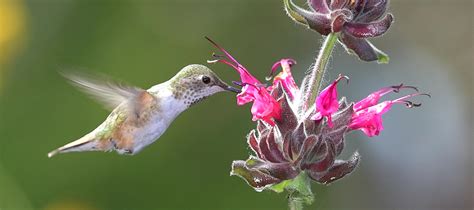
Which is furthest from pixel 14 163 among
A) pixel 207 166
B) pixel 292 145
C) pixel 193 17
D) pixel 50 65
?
pixel 292 145

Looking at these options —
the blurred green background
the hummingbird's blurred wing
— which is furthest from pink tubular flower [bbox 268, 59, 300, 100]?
the blurred green background

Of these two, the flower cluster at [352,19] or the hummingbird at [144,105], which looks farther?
the hummingbird at [144,105]

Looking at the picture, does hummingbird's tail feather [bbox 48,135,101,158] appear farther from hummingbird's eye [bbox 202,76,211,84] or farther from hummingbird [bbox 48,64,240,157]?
hummingbird's eye [bbox 202,76,211,84]

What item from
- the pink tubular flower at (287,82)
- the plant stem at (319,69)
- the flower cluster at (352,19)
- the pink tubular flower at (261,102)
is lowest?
the pink tubular flower at (261,102)

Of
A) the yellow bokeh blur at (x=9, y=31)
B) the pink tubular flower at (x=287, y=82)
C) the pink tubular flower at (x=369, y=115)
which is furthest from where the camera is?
the yellow bokeh blur at (x=9, y=31)

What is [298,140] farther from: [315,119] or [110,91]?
[110,91]

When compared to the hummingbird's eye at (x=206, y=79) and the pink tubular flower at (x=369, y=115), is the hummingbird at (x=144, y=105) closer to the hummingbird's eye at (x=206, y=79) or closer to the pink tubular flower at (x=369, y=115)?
the hummingbird's eye at (x=206, y=79)

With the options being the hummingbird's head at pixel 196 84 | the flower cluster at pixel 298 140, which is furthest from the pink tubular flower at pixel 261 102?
the hummingbird's head at pixel 196 84

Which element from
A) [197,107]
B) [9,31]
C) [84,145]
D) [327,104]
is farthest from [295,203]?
[197,107]
